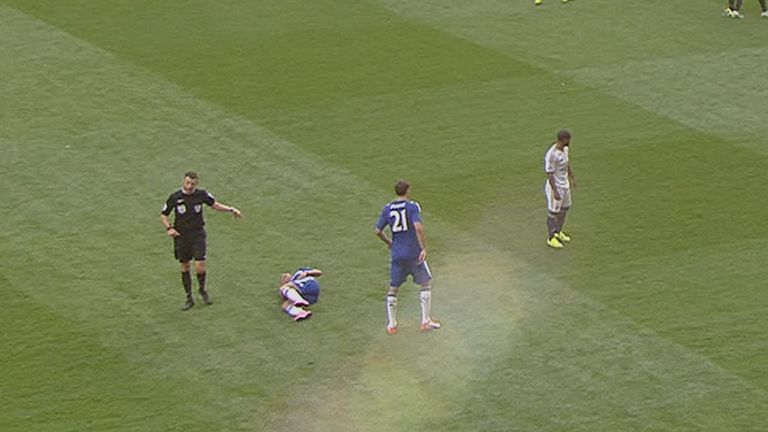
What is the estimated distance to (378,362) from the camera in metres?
19.6

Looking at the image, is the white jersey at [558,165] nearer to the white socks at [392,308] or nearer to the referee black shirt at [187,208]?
the white socks at [392,308]

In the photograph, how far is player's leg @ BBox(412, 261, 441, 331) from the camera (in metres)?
20.0

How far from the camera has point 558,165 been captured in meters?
22.6

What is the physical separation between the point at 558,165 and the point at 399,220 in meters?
3.81

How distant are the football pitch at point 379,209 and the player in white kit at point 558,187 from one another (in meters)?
0.38

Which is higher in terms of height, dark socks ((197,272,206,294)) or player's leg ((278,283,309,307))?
dark socks ((197,272,206,294))

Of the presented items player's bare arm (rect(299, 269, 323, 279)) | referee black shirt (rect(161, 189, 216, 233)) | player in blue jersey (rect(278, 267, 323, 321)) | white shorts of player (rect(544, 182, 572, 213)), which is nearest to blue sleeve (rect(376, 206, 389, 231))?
player in blue jersey (rect(278, 267, 323, 321))

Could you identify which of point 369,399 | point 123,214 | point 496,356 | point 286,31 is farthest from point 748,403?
point 286,31

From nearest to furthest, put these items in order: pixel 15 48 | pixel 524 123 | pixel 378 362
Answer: pixel 378 362 → pixel 524 123 → pixel 15 48

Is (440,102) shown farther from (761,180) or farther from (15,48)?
(15,48)

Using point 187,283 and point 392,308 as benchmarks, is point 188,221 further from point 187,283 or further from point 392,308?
point 392,308

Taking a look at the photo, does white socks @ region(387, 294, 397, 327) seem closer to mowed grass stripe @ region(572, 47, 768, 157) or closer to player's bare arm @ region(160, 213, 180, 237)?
player's bare arm @ region(160, 213, 180, 237)

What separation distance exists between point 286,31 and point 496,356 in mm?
16165

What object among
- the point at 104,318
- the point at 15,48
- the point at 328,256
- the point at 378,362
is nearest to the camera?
the point at 378,362
